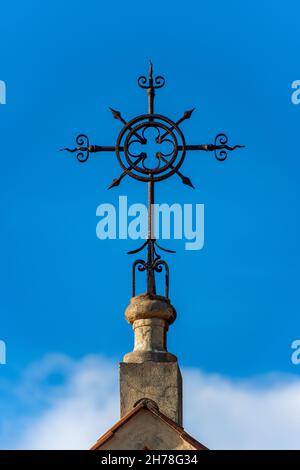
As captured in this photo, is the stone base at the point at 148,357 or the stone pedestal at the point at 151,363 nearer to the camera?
the stone pedestal at the point at 151,363

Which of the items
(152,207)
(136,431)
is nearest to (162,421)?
(136,431)

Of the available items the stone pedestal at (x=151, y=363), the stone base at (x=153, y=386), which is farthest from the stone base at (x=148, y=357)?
the stone base at (x=153, y=386)

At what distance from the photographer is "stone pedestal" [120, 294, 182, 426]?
16.7 metres

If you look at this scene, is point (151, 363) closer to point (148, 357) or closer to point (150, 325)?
point (148, 357)

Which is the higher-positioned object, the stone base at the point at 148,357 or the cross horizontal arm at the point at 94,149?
the cross horizontal arm at the point at 94,149

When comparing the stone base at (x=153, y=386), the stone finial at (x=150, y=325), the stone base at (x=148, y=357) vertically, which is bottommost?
the stone base at (x=153, y=386)

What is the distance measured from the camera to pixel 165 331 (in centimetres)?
1728

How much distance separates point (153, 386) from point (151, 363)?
25 cm

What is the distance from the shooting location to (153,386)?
16734 millimetres

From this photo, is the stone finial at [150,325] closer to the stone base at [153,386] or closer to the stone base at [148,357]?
the stone base at [148,357]

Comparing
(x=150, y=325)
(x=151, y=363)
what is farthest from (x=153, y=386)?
(x=150, y=325)

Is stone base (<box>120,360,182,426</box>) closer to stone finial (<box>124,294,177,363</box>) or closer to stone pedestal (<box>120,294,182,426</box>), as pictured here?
stone pedestal (<box>120,294,182,426</box>)

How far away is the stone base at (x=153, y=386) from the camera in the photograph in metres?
16.7
